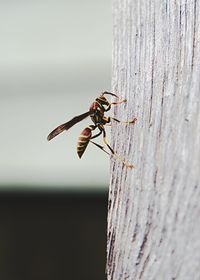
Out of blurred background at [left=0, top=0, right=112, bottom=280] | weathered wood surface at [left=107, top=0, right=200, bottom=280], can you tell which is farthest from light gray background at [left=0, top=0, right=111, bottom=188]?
weathered wood surface at [left=107, top=0, right=200, bottom=280]

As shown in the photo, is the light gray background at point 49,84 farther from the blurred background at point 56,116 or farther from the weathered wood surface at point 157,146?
the weathered wood surface at point 157,146

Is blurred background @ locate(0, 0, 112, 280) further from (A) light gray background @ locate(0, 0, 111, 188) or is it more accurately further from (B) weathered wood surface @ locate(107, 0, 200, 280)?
(B) weathered wood surface @ locate(107, 0, 200, 280)

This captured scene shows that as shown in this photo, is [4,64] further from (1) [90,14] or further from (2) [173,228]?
(2) [173,228]

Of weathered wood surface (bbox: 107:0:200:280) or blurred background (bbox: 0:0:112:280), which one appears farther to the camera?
blurred background (bbox: 0:0:112:280)

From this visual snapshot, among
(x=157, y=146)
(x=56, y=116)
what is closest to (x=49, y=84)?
(x=56, y=116)

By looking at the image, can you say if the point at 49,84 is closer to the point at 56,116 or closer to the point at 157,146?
the point at 56,116

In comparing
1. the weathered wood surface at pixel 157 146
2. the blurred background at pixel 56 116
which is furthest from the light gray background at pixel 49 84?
the weathered wood surface at pixel 157 146
